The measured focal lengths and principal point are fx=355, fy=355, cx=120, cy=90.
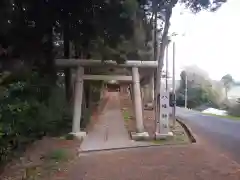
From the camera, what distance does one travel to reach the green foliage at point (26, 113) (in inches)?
301

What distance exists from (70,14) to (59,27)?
597mm

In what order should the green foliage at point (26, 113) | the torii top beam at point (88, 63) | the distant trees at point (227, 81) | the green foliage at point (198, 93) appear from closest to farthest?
the green foliage at point (26, 113) → the torii top beam at point (88, 63) → the green foliage at point (198, 93) → the distant trees at point (227, 81)

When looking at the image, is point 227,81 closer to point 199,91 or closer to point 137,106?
point 199,91

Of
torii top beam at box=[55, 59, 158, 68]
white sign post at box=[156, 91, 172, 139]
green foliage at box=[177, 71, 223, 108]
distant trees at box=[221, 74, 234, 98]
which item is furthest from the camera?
distant trees at box=[221, 74, 234, 98]

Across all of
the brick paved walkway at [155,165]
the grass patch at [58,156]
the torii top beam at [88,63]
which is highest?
the torii top beam at [88,63]

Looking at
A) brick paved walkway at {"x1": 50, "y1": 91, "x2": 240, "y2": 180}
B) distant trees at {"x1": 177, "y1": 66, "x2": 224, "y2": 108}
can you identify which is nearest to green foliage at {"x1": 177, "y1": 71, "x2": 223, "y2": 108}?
distant trees at {"x1": 177, "y1": 66, "x2": 224, "y2": 108}

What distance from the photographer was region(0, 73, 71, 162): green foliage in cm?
764

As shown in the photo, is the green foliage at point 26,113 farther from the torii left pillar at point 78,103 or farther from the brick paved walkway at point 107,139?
the brick paved walkway at point 107,139

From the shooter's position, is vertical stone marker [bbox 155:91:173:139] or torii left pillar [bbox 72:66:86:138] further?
torii left pillar [bbox 72:66:86:138]

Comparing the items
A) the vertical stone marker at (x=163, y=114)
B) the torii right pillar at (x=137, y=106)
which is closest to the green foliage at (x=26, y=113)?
the torii right pillar at (x=137, y=106)

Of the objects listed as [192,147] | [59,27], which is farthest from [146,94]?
[59,27]

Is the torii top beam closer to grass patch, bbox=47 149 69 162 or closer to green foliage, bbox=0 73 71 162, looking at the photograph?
green foliage, bbox=0 73 71 162

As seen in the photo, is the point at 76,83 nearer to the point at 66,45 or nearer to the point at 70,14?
the point at 66,45

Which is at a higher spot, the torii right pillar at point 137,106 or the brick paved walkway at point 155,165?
the torii right pillar at point 137,106
